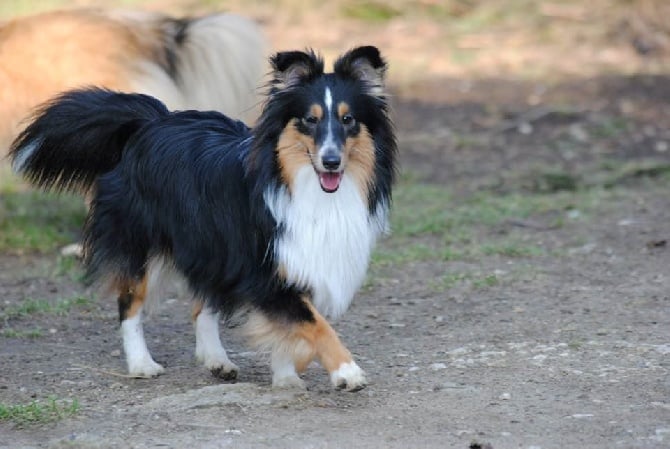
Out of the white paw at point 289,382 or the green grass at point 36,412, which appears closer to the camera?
the green grass at point 36,412

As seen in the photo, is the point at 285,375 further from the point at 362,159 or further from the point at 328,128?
the point at 328,128

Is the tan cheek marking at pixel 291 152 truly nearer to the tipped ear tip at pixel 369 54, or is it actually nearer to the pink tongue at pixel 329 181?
the pink tongue at pixel 329 181

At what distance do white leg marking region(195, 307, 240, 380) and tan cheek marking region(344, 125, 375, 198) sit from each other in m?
0.92

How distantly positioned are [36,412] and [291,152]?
1.44m

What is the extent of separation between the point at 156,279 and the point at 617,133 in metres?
6.27

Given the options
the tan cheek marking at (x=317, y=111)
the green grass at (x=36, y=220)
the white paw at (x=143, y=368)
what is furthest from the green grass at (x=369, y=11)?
the tan cheek marking at (x=317, y=111)

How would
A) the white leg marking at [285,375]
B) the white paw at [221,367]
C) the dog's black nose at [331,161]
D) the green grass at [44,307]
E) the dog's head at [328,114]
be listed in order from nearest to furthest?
the dog's black nose at [331,161]
the dog's head at [328,114]
the white leg marking at [285,375]
the white paw at [221,367]
the green grass at [44,307]

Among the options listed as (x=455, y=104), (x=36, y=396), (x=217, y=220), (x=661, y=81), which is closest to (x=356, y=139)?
(x=217, y=220)

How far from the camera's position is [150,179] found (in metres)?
5.36

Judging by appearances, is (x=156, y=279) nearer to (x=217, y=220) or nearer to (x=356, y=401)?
(x=217, y=220)

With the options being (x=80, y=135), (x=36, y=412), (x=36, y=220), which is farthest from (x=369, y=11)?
(x=36, y=412)

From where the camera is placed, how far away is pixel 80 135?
5.59 metres

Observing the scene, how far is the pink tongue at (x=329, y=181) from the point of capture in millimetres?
4867

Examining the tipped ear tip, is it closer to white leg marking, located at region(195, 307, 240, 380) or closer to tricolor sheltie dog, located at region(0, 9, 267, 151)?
white leg marking, located at region(195, 307, 240, 380)
